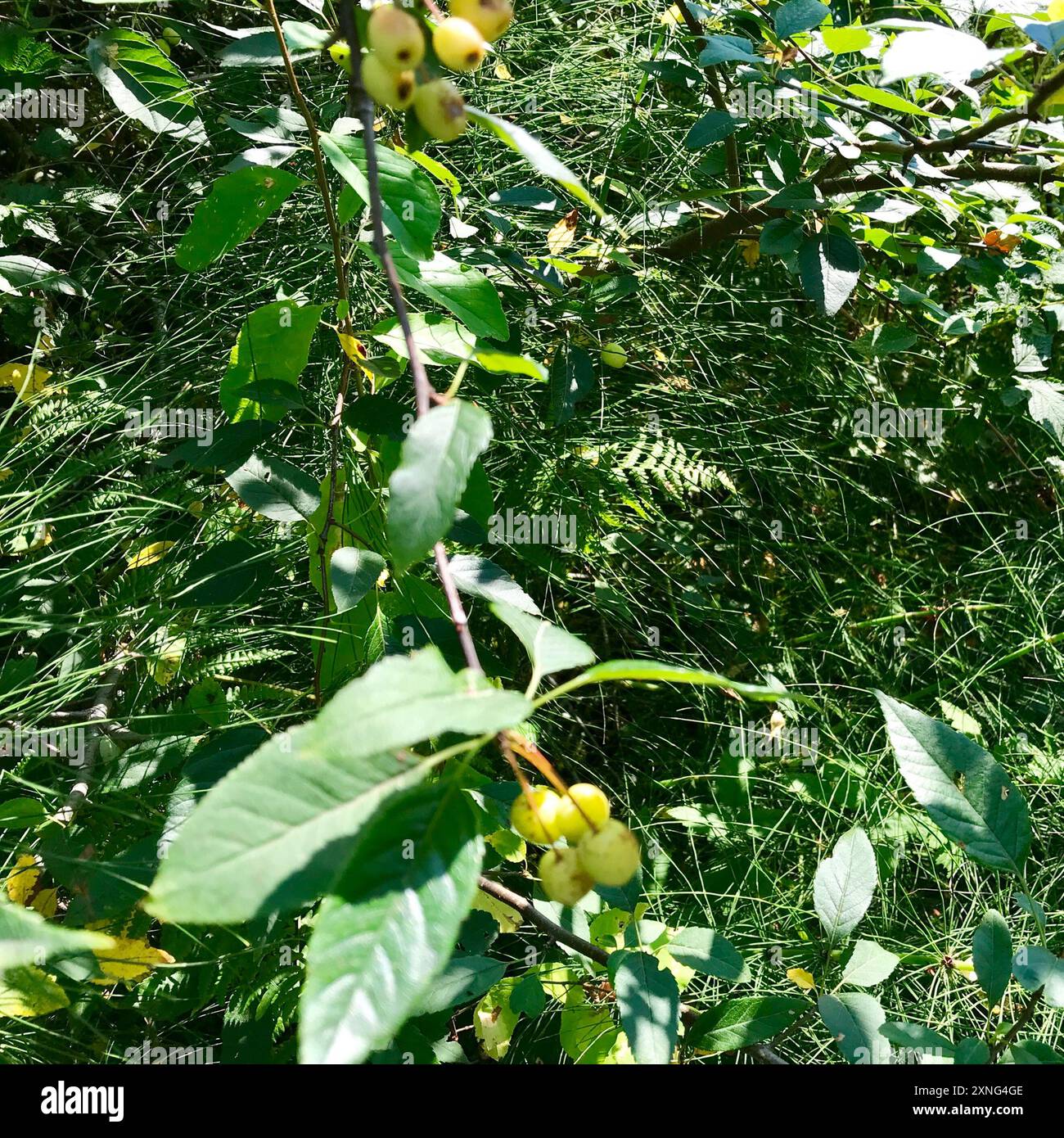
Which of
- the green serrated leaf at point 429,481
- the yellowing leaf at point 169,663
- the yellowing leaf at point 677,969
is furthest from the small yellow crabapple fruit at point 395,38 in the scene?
the yellowing leaf at point 677,969

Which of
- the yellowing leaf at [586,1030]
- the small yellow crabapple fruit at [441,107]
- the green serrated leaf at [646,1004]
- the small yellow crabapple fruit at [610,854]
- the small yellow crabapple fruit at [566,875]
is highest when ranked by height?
the small yellow crabapple fruit at [441,107]

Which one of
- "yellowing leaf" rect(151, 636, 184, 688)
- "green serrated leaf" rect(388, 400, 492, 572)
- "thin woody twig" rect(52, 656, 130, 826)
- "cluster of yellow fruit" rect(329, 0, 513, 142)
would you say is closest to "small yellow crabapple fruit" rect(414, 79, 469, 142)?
"cluster of yellow fruit" rect(329, 0, 513, 142)

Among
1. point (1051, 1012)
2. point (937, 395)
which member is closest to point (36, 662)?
point (1051, 1012)

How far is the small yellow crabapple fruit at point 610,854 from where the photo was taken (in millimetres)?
344

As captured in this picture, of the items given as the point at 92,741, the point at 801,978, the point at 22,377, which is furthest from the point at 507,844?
the point at 22,377

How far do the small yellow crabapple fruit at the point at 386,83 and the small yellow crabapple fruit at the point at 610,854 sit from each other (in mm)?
316

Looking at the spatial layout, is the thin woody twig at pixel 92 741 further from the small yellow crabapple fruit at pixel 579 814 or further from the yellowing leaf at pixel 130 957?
the small yellow crabapple fruit at pixel 579 814

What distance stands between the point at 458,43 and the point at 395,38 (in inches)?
1.1

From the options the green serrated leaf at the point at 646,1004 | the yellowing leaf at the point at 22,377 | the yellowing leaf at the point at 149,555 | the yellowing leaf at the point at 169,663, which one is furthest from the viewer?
the yellowing leaf at the point at 22,377

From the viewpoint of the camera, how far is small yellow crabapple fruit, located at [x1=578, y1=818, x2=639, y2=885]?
344 millimetres

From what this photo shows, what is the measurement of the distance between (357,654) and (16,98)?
1029 mm

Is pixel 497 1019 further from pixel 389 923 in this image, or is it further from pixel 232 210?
pixel 232 210

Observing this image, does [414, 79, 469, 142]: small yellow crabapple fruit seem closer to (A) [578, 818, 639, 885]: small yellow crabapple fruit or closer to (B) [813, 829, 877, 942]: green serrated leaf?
(A) [578, 818, 639, 885]: small yellow crabapple fruit

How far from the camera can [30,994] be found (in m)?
0.66
